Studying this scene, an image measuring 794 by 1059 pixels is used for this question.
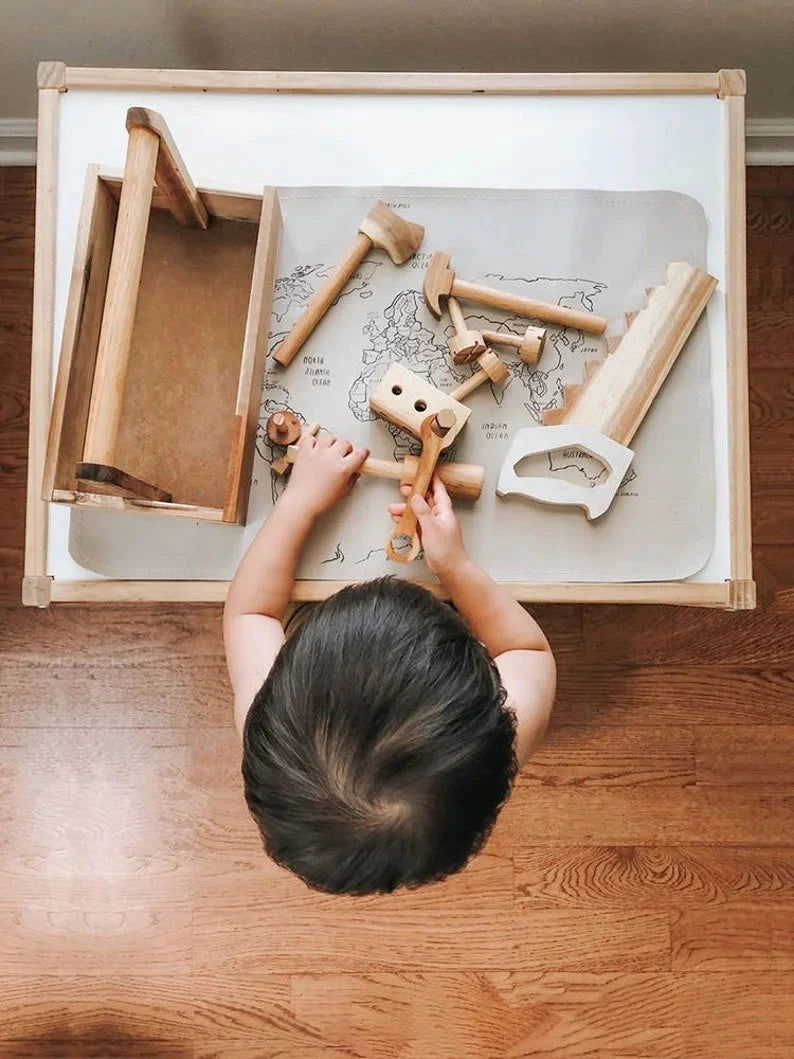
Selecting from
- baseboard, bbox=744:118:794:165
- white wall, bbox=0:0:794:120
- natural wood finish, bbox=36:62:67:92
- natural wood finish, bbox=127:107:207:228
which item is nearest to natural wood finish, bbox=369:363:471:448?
natural wood finish, bbox=127:107:207:228

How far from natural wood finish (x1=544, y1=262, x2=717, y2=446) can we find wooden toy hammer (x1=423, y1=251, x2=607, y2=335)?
0.03m

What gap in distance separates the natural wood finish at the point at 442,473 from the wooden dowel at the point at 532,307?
0.14 m

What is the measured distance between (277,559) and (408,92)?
0.42m

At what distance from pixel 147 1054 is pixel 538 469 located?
0.89 m

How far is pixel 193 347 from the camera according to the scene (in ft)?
2.46

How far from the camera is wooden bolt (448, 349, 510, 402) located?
72cm

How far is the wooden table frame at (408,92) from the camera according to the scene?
28.5 inches

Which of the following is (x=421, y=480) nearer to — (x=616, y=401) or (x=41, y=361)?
(x=616, y=401)

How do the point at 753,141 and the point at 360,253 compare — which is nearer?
the point at 360,253

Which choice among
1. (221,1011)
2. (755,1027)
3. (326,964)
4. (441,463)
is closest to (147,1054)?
(221,1011)

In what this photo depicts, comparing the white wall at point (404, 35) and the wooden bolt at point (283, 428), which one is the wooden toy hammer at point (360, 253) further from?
the white wall at point (404, 35)

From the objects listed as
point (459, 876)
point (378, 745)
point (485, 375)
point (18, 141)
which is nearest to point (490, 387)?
point (485, 375)

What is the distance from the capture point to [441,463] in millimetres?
715

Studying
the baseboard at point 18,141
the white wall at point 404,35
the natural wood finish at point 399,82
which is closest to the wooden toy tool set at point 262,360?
the natural wood finish at point 399,82
